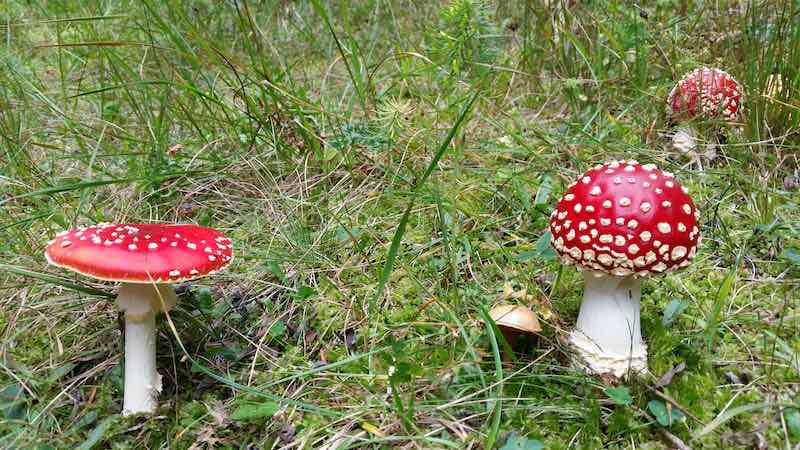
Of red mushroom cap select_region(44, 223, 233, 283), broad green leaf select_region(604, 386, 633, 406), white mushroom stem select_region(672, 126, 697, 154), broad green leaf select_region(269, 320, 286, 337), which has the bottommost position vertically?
broad green leaf select_region(269, 320, 286, 337)

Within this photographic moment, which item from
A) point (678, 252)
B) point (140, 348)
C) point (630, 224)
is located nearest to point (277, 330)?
point (140, 348)

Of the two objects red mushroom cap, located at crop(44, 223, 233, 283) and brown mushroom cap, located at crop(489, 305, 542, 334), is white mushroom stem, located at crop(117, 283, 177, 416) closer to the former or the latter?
red mushroom cap, located at crop(44, 223, 233, 283)

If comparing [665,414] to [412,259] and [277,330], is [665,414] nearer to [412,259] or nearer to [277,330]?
[412,259]

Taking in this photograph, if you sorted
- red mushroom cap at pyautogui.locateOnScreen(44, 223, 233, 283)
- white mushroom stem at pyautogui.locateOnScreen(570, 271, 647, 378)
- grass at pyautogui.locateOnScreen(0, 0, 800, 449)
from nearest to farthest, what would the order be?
red mushroom cap at pyautogui.locateOnScreen(44, 223, 233, 283) < grass at pyautogui.locateOnScreen(0, 0, 800, 449) < white mushroom stem at pyautogui.locateOnScreen(570, 271, 647, 378)

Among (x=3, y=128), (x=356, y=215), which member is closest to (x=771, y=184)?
(x=356, y=215)

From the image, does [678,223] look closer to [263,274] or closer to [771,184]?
[771,184]

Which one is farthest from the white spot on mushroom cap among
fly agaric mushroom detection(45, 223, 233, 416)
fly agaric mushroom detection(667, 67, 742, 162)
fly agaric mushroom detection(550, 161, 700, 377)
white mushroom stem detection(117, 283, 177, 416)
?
white mushroom stem detection(117, 283, 177, 416)

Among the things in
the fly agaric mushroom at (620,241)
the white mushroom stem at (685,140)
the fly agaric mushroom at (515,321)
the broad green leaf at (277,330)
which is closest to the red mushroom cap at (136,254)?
the broad green leaf at (277,330)
